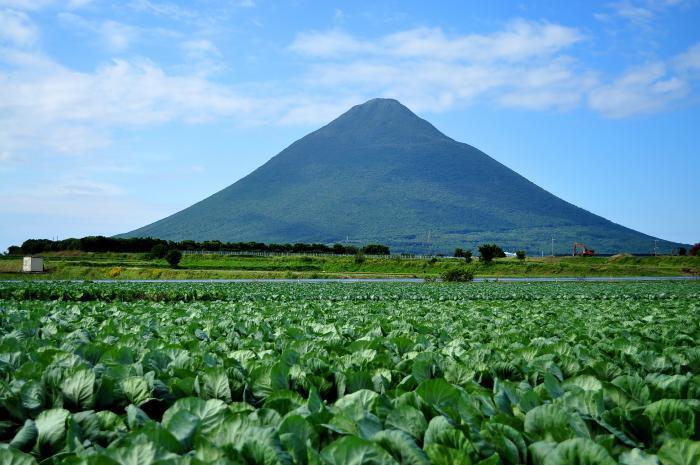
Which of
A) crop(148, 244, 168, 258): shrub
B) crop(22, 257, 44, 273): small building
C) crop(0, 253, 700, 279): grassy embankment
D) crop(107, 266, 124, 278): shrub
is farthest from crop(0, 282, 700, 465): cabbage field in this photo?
crop(148, 244, 168, 258): shrub

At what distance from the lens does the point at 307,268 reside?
81438 mm

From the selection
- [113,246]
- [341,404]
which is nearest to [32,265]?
[113,246]

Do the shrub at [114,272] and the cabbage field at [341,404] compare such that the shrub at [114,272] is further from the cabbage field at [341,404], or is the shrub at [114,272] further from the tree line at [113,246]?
the cabbage field at [341,404]

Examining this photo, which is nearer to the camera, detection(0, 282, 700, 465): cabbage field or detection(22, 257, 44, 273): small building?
detection(0, 282, 700, 465): cabbage field

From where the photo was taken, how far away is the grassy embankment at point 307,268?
66.2 m

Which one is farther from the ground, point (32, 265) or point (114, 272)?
point (32, 265)

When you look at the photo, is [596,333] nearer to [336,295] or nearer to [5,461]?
[5,461]

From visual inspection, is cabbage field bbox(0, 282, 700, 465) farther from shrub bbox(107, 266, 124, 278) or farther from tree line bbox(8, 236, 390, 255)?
tree line bbox(8, 236, 390, 255)

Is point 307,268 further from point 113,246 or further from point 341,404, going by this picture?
point 341,404

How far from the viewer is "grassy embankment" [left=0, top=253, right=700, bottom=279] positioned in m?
66.2

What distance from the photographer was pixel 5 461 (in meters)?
2.74

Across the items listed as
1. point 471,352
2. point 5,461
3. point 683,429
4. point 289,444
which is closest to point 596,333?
point 471,352

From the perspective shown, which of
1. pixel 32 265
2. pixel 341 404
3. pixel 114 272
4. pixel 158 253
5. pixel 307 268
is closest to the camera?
pixel 341 404

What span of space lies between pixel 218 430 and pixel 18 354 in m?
3.63
